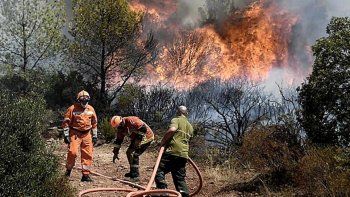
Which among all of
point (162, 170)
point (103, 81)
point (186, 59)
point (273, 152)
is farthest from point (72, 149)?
point (186, 59)

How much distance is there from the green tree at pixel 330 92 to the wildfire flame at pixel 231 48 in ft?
53.8

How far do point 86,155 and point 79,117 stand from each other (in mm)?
850

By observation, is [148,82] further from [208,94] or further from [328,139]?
[328,139]

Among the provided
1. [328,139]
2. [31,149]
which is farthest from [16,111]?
[328,139]

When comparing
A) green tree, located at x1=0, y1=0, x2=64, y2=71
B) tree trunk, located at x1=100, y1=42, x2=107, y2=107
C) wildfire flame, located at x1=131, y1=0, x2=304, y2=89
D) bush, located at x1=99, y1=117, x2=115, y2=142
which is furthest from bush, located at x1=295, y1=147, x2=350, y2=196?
wildfire flame, located at x1=131, y1=0, x2=304, y2=89

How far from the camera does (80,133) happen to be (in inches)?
386

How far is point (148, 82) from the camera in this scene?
27.0 m

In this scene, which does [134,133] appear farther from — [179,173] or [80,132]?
[179,173]

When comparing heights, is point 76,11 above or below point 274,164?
above

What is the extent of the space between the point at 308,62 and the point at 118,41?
43.2 feet

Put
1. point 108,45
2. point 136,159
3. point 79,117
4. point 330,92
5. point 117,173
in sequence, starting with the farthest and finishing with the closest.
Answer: point 108,45
point 117,173
point 136,159
point 330,92
point 79,117

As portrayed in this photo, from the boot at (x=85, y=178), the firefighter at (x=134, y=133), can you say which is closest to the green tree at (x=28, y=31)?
the firefighter at (x=134, y=133)

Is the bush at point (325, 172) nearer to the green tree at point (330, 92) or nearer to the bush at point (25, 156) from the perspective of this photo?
the green tree at point (330, 92)

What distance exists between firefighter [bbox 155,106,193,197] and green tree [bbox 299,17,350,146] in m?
3.80
